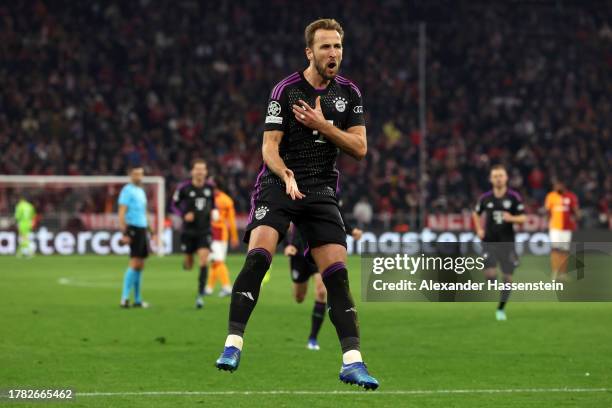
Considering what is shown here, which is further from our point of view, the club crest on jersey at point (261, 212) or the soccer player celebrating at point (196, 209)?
the soccer player celebrating at point (196, 209)

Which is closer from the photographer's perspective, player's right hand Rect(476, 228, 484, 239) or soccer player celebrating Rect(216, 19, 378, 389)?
soccer player celebrating Rect(216, 19, 378, 389)

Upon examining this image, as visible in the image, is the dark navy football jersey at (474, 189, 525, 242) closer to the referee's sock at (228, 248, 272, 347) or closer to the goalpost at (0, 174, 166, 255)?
the referee's sock at (228, 248, 272, 347)

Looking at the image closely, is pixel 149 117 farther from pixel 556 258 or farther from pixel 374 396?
pixel 374 396

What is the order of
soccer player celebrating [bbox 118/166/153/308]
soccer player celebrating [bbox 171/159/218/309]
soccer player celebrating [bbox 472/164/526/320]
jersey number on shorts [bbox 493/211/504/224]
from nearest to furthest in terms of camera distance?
soccer player celebrating [bbox 472/164/526/320]
jersey number on shorts [bbox 493/211/504/224]
soccer player celebrating [bbox 118/166/153/308]
soccer player celebrating [bbox 171/159/218/309]

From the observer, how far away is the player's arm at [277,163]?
6207 millimetres

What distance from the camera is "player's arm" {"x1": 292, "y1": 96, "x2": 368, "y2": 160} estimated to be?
6320mm

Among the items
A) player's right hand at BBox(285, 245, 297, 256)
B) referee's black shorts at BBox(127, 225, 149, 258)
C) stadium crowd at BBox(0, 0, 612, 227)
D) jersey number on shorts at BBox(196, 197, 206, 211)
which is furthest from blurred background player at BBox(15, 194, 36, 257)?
player's right hand at BBox(285, 245, 297, 256)

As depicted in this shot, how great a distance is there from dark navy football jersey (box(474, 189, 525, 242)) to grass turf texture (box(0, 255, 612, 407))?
3.89 feet

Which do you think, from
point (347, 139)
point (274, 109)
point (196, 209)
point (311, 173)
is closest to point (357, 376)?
point (311, 173)

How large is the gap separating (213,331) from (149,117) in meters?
23.7

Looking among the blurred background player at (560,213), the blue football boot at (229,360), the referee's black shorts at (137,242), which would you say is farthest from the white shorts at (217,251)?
the blue football boot at (229,360)

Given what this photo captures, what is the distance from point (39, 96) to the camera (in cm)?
3528

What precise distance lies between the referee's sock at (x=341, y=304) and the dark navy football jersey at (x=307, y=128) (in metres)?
0.48

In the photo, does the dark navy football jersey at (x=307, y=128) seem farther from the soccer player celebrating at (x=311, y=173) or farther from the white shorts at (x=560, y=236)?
the white shorts at (x=560, y=236)
